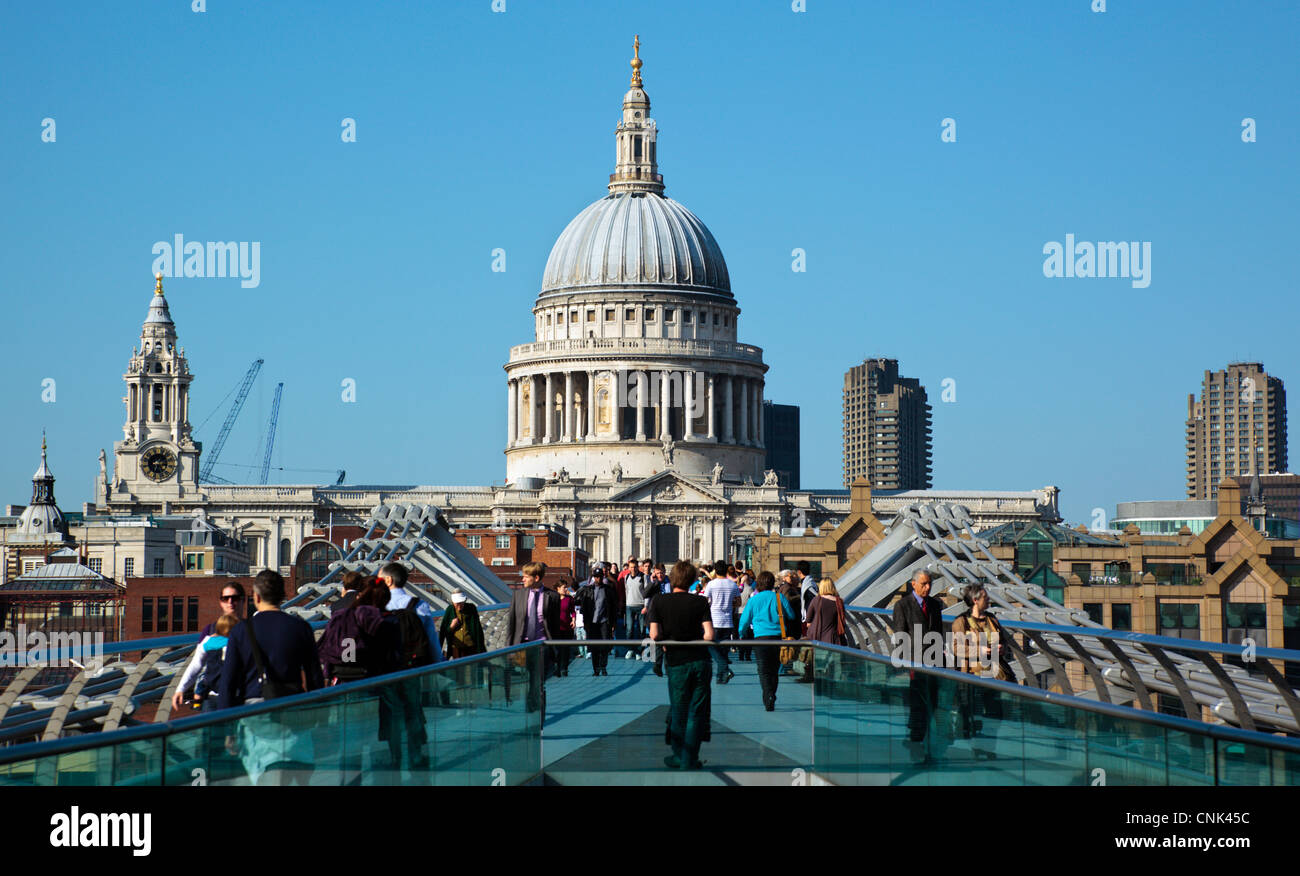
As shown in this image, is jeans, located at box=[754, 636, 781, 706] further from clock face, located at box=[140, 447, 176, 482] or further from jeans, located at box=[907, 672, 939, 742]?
clock face, located at box=[140, 447, 176, 482]

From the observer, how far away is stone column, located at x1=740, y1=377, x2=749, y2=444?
179m

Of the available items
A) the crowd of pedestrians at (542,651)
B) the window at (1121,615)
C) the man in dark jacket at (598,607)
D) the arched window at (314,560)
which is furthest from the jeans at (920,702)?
the arched window at (314,560)

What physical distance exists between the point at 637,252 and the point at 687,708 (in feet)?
528

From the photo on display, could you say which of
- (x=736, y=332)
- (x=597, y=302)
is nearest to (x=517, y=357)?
(x=597, y=302)

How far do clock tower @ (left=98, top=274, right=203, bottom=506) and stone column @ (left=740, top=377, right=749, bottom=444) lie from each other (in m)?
47.1

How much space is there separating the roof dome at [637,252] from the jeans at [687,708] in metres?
159

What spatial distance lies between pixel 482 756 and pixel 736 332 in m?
170

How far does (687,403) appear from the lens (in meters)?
175

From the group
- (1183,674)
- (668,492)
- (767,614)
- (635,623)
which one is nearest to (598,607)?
(635,623)

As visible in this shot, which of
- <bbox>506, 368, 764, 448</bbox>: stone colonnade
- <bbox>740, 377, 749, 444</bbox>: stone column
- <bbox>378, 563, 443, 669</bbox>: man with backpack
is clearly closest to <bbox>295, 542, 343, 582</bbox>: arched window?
<bbox>506, 368, 764, 448</bbox>: stone colonnade

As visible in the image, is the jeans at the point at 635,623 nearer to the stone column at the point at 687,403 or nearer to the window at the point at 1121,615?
the window at the point at 1121,615

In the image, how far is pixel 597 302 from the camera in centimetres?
17662

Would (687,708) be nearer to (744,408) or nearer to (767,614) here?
(767,614)

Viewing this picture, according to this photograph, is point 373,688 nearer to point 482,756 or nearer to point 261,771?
point 261,771
